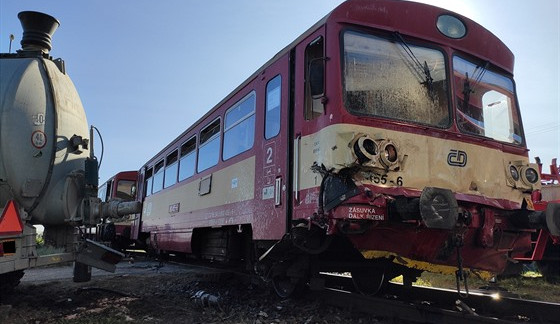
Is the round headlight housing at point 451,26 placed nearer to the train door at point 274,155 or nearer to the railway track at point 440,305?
the train door at point 274,155

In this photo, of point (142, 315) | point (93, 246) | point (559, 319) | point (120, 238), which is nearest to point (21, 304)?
point (93, 246)

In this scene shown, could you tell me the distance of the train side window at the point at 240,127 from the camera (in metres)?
6.19

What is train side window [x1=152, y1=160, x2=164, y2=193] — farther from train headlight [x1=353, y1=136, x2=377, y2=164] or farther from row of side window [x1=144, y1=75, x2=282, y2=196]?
train headlight [x1=353, y1=136, x2=377, y2=164]

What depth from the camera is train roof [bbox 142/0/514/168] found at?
4.59 metres

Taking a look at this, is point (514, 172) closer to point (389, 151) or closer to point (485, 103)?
point (485, 103)

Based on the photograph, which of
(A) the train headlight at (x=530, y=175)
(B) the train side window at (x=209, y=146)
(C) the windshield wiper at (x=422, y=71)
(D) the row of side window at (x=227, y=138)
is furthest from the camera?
(B) the train side window at (x=209, y=146)

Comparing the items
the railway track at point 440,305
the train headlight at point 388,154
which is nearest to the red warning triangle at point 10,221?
the railway track at point 440,305

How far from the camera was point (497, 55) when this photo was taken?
17.8 ft

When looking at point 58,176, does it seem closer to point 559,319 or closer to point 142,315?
point 142,315

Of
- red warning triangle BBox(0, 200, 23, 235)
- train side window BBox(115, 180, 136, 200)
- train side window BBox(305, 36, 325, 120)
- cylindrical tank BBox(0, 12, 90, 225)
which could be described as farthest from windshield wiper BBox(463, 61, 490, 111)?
train side window BBox(115, 180, 136, 200)

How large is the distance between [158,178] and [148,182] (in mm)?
1570

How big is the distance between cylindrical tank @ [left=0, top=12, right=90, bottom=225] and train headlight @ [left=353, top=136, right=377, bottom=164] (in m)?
3.65

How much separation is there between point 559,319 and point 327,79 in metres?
3.40

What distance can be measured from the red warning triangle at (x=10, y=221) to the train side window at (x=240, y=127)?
2856mm
